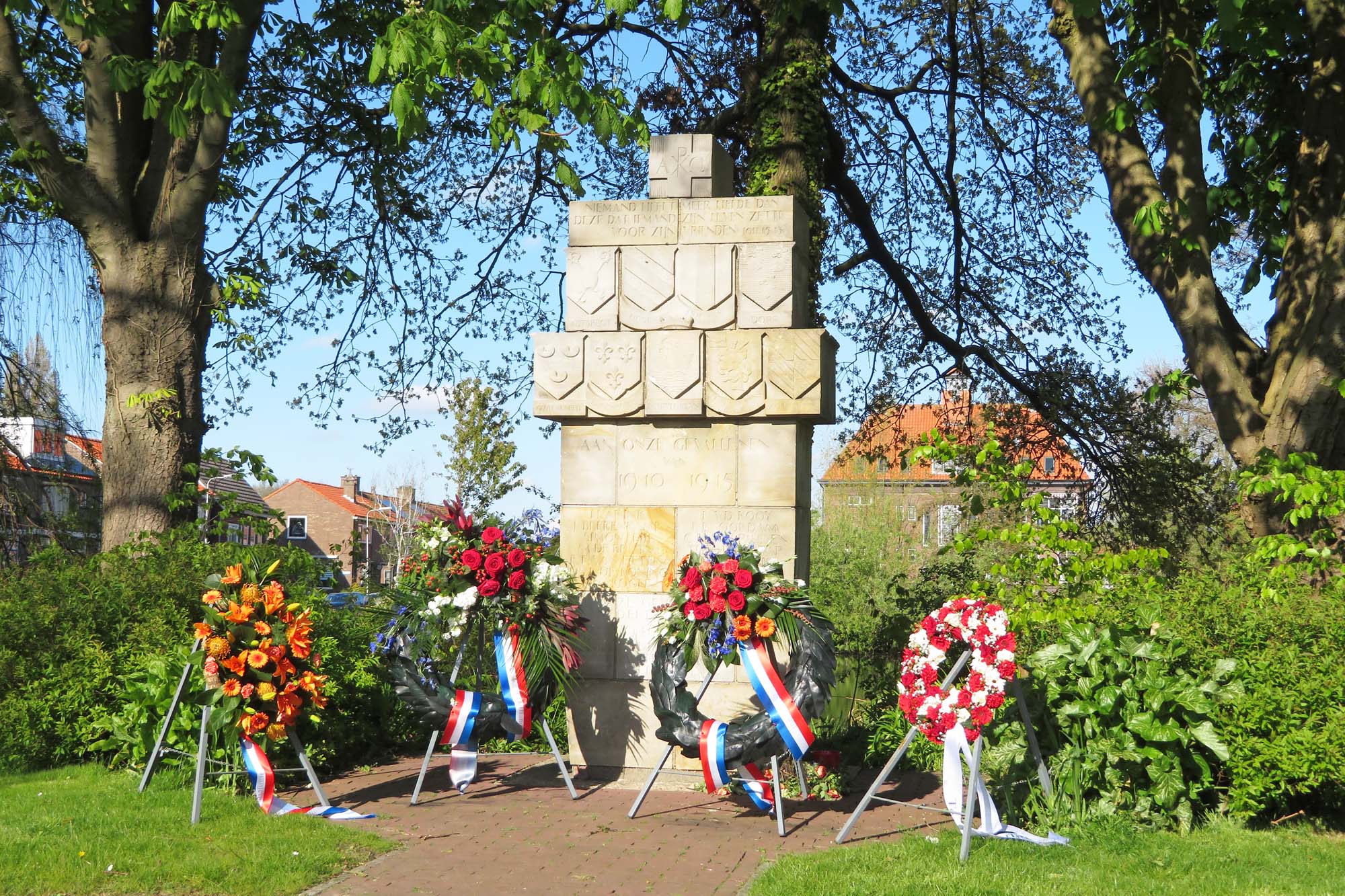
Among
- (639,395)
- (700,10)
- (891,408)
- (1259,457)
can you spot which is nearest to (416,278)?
(700,10)

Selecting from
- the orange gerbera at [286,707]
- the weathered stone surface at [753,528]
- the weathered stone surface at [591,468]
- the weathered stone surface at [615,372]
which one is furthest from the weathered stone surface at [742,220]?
the orange gerbera at [286,707]

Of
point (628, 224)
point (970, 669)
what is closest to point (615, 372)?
point (628, 224)

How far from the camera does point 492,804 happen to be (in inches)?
284

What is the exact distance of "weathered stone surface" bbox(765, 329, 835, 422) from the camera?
Result: 7742 mm

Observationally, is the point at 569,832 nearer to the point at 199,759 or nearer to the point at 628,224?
the point at 199,759

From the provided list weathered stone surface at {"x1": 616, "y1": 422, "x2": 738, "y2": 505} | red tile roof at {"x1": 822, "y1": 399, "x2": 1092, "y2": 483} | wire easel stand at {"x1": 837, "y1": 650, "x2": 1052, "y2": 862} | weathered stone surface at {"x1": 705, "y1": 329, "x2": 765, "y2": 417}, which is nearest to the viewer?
wire easel stand at {"x1": 837, "y1": 650, "x2": 1052, "y2": 862}

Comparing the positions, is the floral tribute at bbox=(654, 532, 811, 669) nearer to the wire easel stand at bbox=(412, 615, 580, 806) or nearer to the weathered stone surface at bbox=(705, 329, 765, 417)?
the wire easel stand at bbox=(412, 615, 580, 806)

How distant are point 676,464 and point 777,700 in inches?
78.7

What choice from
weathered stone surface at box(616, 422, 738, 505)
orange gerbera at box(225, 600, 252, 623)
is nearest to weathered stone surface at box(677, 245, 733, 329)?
weathered stone surface at box(616, 422, 738, 505)

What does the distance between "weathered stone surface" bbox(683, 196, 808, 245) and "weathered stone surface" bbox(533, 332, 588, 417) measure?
1038 mm

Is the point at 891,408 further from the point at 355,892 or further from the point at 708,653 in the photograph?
the point at 355,892

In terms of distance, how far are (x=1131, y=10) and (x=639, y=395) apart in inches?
229

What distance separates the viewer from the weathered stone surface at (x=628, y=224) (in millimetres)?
8125

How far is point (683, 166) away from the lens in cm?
818
